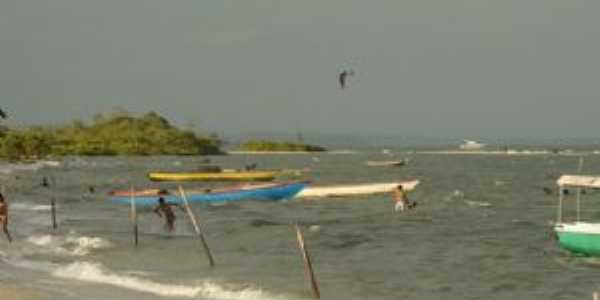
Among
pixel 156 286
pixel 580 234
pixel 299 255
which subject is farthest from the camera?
pixel 299 255

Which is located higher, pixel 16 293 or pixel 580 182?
pixel 580 182

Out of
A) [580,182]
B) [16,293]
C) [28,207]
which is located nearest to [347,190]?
[28,207]

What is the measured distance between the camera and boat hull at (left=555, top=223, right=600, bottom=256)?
1264 inches

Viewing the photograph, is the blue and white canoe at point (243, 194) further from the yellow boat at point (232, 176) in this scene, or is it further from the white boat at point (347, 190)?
the yellow boat at point (232, 176)

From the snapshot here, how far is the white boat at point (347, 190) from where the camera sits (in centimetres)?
6750

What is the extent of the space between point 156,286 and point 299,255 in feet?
32.5

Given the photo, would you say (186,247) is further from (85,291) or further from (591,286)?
(591,286)

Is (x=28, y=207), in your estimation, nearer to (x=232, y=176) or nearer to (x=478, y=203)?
(x=478, y=203)

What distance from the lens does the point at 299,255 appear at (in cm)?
3516

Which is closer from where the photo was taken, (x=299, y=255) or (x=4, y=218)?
(x=299, y=255)

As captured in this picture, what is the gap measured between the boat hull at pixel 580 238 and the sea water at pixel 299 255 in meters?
0.42

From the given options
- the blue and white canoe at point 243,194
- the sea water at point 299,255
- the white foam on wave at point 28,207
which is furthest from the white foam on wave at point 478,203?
the white foam on wave at point 28,207

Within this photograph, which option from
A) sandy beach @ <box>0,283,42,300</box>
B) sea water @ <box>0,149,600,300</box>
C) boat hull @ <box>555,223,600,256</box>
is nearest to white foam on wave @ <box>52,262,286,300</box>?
sea water @ <box>0,149,600,300</box>

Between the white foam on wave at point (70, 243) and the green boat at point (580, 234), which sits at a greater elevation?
the green boat at point (580, 234)
